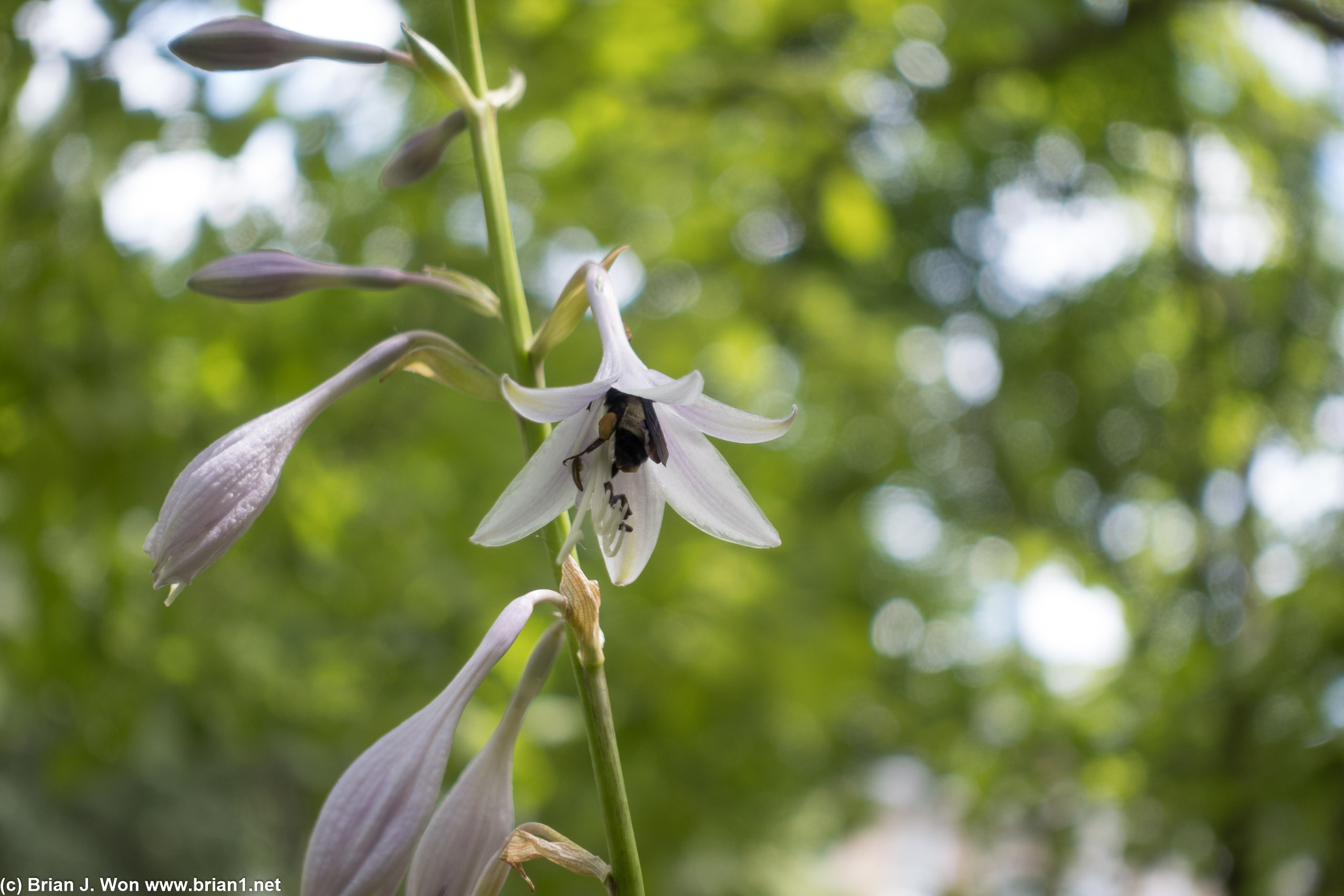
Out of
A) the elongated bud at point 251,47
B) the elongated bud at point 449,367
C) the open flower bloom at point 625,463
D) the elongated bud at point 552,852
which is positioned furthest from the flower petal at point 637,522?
the elongated bud at point 251,47

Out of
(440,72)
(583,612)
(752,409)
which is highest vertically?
(440,72)

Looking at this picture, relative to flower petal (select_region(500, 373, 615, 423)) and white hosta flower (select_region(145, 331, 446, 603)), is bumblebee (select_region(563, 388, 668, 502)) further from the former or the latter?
white hosta flower (select_region(145, 331, 446, 603))

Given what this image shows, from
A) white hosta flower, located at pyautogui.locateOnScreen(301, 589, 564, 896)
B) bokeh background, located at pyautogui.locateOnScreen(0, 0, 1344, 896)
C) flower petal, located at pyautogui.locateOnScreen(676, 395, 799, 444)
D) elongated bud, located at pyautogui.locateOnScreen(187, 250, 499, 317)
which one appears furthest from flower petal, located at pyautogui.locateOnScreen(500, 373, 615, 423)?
bokeh background, located at pyautogui.locateOnScreen(0, 0, 1344, 896)

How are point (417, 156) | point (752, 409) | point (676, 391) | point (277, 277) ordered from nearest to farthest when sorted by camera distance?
point (676, 391) → point (277, 277) → point (417, 156) → point (752, 409)

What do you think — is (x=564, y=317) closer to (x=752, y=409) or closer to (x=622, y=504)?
(x=622, y=504)

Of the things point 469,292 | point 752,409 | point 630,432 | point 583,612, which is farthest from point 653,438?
point 752,409

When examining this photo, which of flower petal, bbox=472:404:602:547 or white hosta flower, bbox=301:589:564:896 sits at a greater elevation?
flower petal, bbox=472:404:602:547
